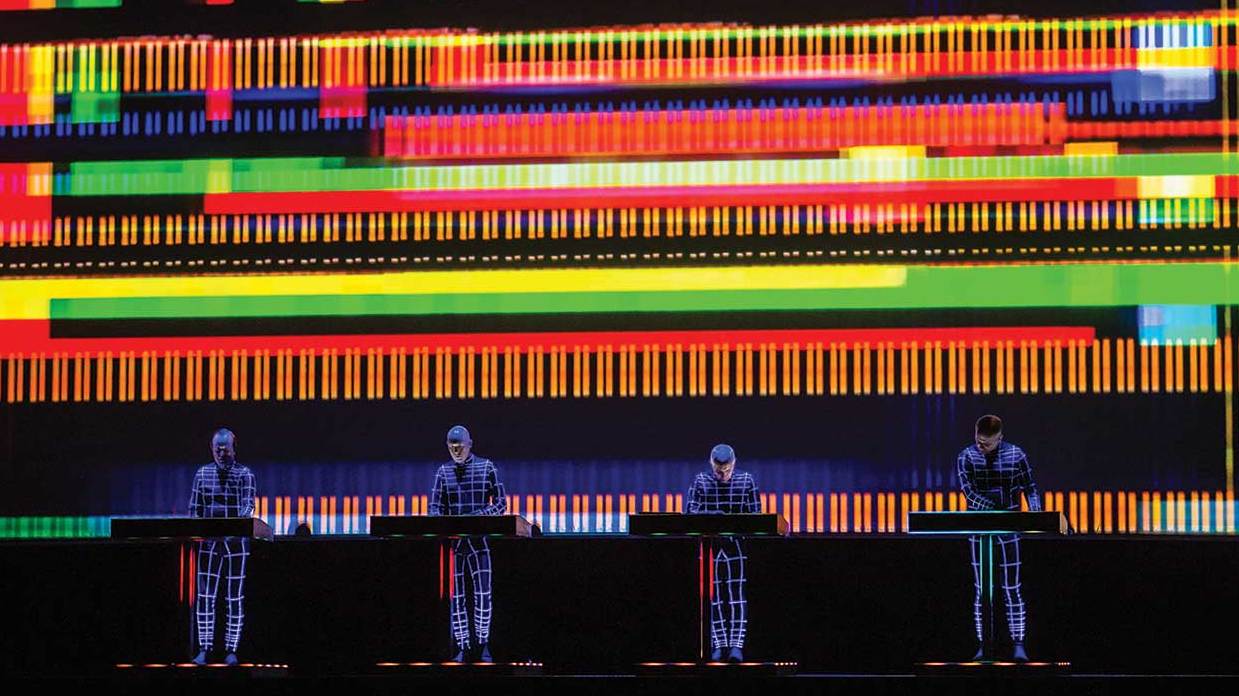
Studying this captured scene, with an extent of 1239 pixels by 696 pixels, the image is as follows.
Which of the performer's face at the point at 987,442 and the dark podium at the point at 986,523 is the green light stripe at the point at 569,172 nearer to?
the performer's face at the point at 987,442

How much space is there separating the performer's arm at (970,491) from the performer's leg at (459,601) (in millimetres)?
2709

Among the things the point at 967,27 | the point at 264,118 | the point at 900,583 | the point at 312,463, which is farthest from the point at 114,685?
the point at 967,27

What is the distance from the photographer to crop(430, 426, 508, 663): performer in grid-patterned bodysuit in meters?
9.54

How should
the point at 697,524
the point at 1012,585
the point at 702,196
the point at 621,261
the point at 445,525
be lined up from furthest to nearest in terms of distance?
the point at 621,261 < the point at 702,196 < the point at 1012,585 < the point at 445,525 < the point at 697,524

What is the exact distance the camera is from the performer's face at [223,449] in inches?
380

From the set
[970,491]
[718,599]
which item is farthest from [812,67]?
[718,599]

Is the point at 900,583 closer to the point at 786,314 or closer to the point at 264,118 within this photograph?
the point at 786,314

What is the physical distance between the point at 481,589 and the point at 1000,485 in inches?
112

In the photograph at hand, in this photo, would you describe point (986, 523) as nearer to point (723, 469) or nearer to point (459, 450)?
point (723, 469)

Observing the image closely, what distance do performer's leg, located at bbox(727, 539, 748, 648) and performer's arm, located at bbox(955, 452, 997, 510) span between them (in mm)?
1244

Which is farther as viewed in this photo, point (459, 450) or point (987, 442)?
point (459, 450)

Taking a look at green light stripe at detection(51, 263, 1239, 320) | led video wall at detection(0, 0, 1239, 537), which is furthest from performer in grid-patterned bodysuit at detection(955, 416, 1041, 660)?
green light stripe at detection(51, 263, 1239, 320)

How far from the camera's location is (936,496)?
1012cm

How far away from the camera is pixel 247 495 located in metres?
9.72
